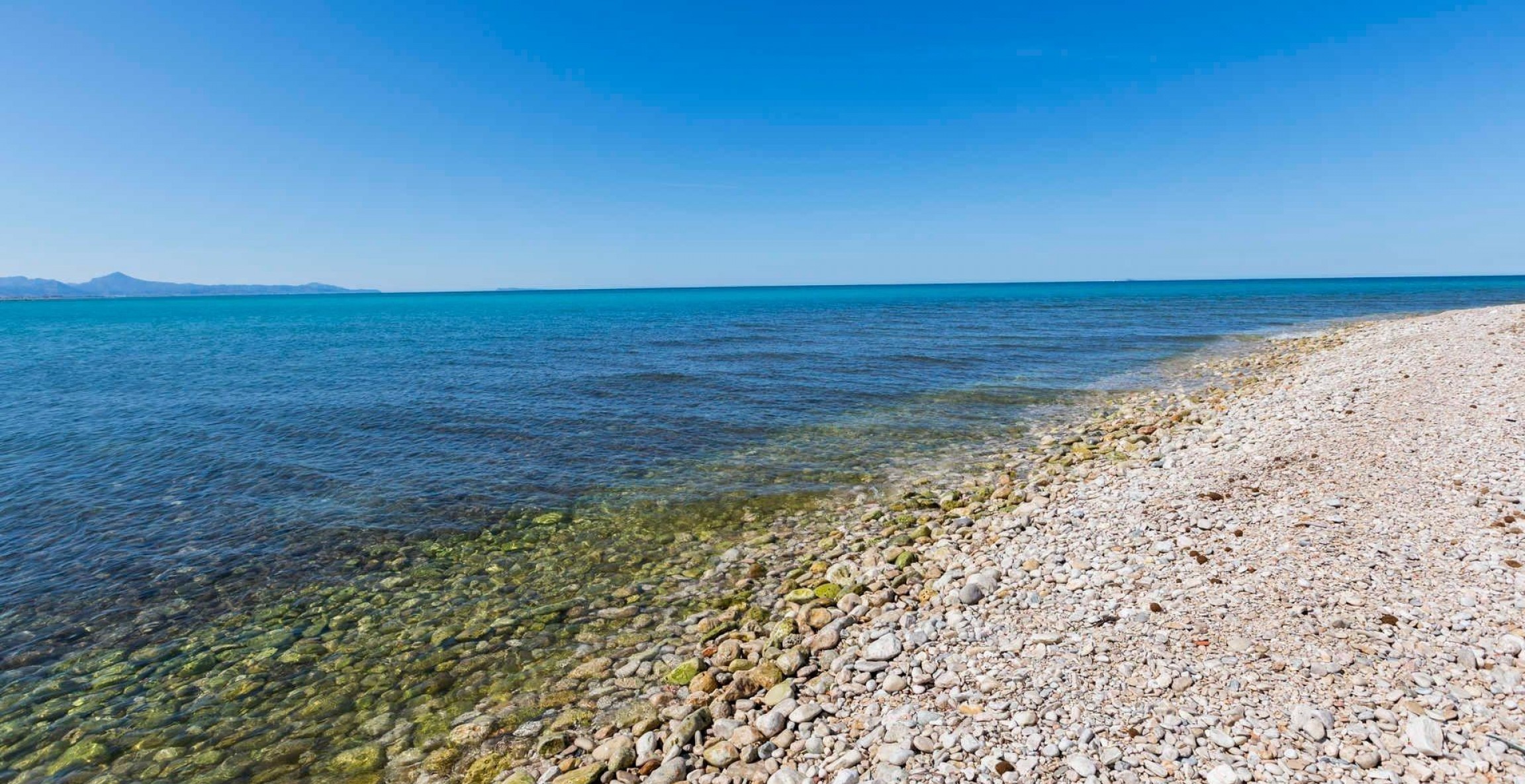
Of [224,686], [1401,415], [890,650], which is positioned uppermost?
[1401,415]

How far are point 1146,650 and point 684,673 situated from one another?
5.25 m

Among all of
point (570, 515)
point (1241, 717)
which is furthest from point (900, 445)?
point (1241, 717)

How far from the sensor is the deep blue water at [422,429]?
12953mm

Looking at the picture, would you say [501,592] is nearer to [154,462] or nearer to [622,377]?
[154,462]

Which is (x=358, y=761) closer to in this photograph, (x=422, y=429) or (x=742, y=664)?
(x=742, y=664)

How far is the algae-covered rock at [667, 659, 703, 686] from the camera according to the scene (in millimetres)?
7852

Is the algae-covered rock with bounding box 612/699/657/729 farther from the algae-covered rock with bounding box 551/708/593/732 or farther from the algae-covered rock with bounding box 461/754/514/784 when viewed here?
the algae-covered rock with bounding box 461/754/514/784

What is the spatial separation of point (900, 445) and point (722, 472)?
5547 mm

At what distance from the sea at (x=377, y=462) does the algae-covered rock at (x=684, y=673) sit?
2.41 m

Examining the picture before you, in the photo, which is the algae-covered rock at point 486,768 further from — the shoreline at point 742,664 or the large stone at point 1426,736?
the large stone at point 1426,736

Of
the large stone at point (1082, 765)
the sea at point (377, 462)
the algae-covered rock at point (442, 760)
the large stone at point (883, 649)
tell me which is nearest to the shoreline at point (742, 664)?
the algae-covered rock at point (442, 760)

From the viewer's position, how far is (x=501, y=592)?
34.6 ft

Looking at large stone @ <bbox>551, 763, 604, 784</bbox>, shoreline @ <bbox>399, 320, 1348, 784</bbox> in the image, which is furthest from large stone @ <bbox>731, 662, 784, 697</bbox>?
large stone @ <bbox>551, 763, 604, 784</bbox>

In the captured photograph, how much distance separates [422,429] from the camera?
2139 cm
